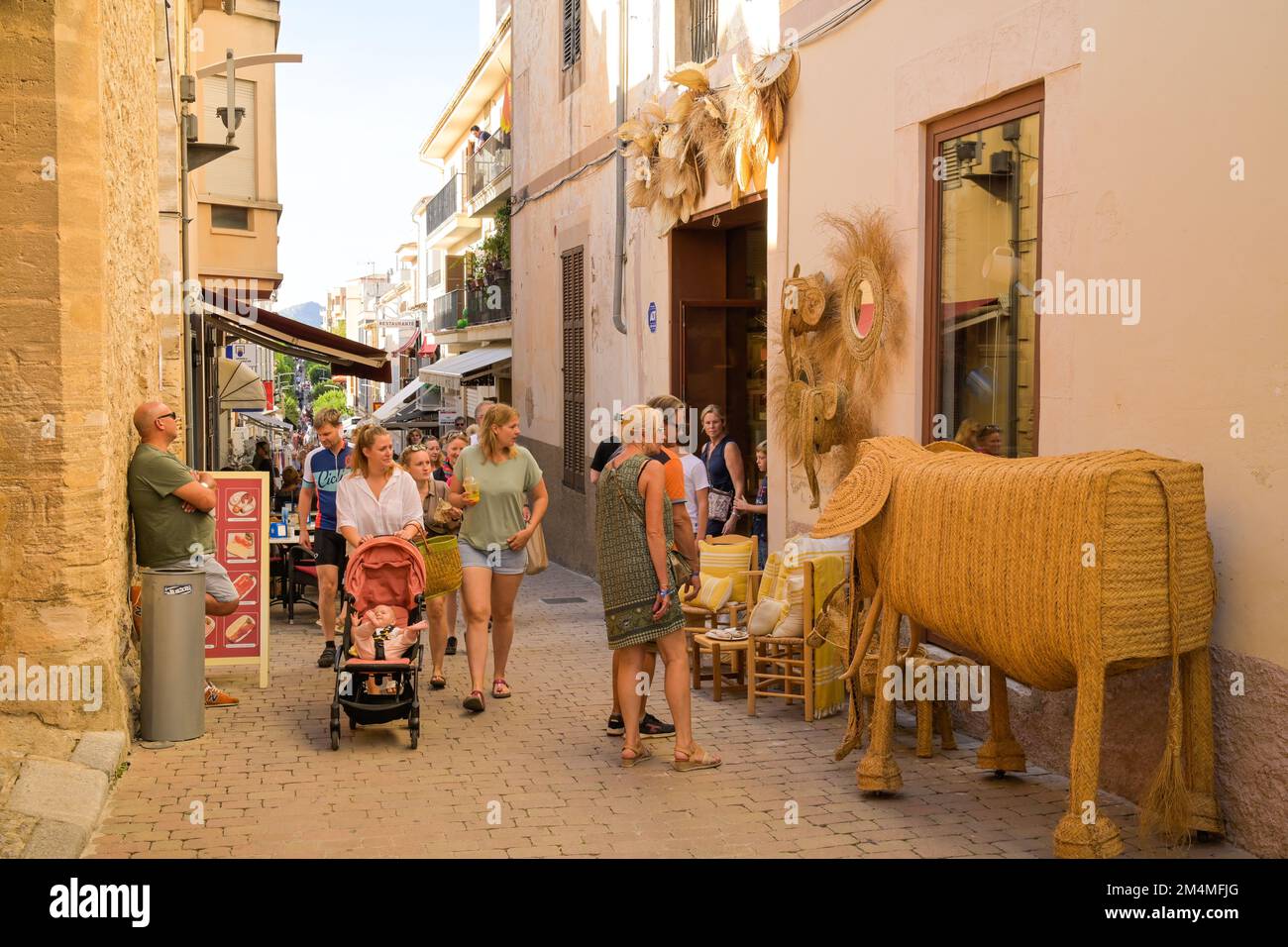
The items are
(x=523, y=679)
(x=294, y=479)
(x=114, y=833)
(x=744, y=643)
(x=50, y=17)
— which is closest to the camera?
(x=114, y=833)

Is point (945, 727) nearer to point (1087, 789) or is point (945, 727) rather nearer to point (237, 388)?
point (1087, 789)

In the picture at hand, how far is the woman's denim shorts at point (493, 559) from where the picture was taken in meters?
8.32

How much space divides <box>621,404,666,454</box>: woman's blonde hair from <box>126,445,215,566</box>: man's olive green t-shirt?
8.02ft

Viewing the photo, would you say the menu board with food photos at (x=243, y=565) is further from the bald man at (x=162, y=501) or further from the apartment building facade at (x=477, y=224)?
the apartment building facade at (x=477, y=224)

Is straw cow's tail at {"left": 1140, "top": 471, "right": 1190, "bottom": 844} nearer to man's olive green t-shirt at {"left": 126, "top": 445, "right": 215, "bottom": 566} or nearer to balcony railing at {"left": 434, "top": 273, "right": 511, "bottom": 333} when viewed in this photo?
man's olive green t-shirt at {"left": 126, "top": 445, "right": 215, "bottom": 566}

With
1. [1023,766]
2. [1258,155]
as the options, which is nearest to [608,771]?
[1023,766]

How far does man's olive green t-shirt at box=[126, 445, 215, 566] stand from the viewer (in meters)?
7.39

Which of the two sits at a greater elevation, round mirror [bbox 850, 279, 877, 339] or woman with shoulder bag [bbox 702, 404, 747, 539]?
round mirror [bbox 850, 279, 877, 339]

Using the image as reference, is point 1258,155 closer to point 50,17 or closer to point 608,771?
point 608,771

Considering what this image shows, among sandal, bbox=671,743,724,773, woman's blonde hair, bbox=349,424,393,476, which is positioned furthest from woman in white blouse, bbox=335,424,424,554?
sandal, bbox=671,743,724,773

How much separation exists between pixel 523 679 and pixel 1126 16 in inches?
219

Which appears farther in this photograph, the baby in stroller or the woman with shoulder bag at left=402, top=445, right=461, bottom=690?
the woman with shoulder bag at left=402, top=445, right=461, bottom=690

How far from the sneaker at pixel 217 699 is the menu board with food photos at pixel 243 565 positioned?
0.64ft
